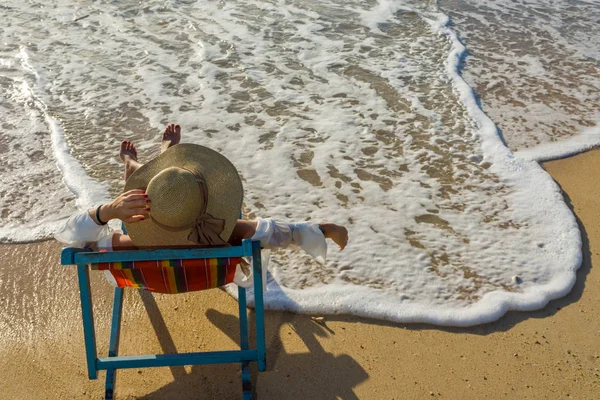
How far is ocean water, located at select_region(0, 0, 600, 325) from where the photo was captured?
3.52 m

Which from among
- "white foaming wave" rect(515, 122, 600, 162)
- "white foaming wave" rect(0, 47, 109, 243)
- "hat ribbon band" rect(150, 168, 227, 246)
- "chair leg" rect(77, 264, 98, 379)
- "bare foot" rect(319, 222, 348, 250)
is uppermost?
"hat ribbon band" rect(150, 168, 227, 246)

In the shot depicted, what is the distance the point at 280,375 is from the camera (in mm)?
2777

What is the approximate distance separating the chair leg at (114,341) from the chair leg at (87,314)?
0.33ft

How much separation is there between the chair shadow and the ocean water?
29 centimetres

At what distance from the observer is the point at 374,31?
7.43 m

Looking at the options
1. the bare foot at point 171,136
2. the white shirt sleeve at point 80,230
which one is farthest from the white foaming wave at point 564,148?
the white shirt sleeve at point 80,230

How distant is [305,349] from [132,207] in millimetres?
1147

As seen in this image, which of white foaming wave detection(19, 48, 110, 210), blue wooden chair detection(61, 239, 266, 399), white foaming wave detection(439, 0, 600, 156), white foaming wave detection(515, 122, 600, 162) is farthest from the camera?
white foaming wave detection(439, 0, 600, 156)

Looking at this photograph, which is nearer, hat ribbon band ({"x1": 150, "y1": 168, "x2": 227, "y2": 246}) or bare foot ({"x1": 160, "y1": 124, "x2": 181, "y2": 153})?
hat ribbon band ({"x1": 150, "y1": 168, "x2": 227, "y2": 246})

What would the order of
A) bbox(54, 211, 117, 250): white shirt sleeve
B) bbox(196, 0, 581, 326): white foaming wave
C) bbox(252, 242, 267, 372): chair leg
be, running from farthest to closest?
bbox(196, 0, 581, 326): white foaming wave
bbox(54, 211, 117, 250): white shirt sleeve
bbox(252, 242, 267, 372): chair leg

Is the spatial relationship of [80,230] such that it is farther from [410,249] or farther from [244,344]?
[410,249]

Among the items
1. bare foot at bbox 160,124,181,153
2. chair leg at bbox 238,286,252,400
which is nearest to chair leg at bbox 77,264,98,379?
chair leg at bbox 238,286,252,400

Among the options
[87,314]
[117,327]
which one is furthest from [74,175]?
[87,314]

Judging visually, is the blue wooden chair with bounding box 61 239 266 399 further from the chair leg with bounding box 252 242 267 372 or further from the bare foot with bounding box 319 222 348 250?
the bare foot with bounding box 319 222 348 250
